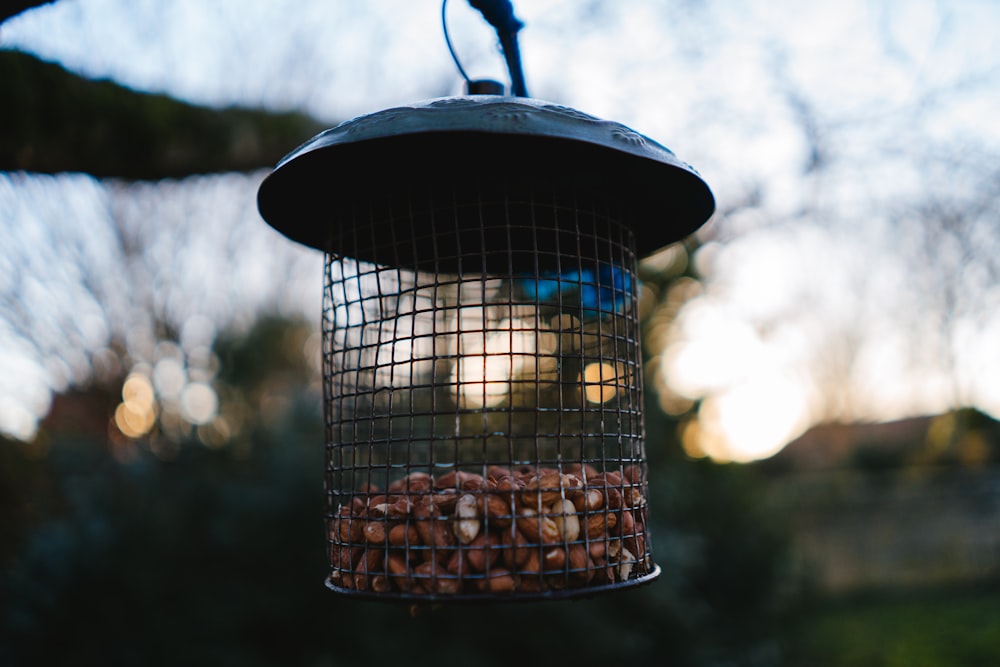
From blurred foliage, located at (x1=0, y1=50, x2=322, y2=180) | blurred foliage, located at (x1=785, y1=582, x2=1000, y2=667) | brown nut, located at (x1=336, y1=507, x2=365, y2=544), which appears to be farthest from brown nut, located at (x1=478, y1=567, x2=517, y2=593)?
blurred foliage, located at (x1=785, y1=582, x2=1000, y2=667)

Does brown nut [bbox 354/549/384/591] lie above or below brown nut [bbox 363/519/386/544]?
below

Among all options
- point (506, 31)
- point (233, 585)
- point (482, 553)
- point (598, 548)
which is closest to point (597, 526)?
point (598, 548)

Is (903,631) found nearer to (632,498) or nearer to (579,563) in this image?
(632,498)

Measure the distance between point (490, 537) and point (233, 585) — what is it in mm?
4573

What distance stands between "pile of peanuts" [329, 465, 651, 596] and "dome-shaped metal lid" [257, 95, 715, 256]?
2.35 ft

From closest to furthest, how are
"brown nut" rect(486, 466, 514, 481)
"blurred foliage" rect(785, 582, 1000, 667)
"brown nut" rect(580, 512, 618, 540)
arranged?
"brown nut" rect(580, 512, 618, 540) → "brown nut" rect(486, 466, 514, 481) → "blurred foliage" rect(785, 582, 1000, 667)

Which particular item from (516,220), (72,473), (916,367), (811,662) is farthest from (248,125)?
(811,662)

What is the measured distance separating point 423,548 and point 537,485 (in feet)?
0.95

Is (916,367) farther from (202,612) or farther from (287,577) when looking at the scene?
(202,612)

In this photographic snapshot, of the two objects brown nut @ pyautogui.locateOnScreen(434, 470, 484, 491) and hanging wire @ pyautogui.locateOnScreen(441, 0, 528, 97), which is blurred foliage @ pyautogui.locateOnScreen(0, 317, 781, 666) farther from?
hanging wire @ pyautogui.locateOnScreen(441, 0, 528, 97)

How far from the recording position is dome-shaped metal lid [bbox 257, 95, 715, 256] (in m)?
1.42

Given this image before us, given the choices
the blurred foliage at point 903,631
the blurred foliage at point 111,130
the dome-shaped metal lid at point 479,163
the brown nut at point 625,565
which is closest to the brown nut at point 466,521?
the brown nut at point 625,565

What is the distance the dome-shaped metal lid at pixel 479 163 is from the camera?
1.42 meters

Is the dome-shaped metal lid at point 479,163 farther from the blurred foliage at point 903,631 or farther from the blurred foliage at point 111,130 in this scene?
the blurred foliage at point 903,631
